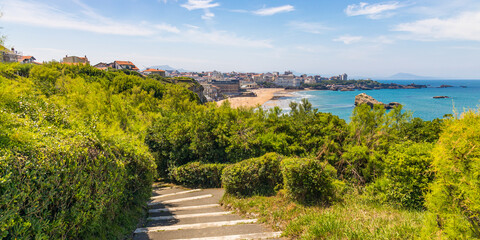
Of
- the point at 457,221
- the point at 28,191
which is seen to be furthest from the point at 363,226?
the point at 28,191

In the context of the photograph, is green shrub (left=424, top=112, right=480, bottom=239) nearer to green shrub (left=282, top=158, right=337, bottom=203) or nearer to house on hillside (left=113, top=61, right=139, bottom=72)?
green shrub (left=282, top=158, right=337, bottom=203)

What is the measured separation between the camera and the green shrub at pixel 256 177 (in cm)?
1060

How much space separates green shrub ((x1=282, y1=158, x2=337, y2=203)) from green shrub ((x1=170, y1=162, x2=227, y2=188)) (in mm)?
5906

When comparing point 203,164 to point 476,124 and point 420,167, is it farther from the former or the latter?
point 476,124

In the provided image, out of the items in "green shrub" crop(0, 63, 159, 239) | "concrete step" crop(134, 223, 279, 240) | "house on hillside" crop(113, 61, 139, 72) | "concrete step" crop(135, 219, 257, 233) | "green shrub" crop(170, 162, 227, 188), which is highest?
"house on hillside" crop(113, 61, 139, 72)

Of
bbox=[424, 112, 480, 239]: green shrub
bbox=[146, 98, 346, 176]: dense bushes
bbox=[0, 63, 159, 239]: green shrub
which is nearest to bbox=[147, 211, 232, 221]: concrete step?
bbox=[0, 63, 159, 239]: green shrub

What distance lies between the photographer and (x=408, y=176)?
8672mm

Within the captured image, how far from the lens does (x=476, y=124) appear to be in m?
4.52

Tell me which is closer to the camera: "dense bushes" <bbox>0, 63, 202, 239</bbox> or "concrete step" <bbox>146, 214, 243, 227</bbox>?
"dense bushes" <bbox>0, 63, 202, 239</bbox>

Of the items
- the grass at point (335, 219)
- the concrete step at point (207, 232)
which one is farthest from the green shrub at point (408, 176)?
the concrete step at point (207, 232)

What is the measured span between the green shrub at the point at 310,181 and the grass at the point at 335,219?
417 millimetres

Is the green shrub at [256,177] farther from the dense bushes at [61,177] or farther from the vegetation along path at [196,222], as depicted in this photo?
the dense bushes at [61,177]

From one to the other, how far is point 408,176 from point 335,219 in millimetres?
4067

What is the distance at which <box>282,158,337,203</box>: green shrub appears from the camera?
8.42 metres
